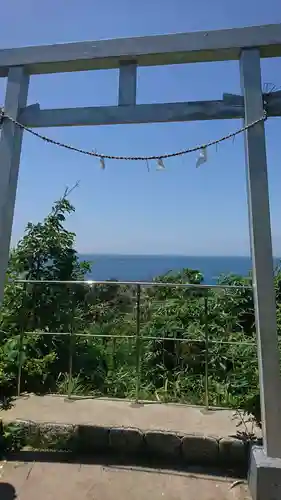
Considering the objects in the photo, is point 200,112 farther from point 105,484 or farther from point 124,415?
point 105,484

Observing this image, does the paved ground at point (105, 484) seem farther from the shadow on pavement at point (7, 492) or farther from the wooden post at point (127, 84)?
the wooden post at point (127, 84)

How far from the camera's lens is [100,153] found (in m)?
2.01

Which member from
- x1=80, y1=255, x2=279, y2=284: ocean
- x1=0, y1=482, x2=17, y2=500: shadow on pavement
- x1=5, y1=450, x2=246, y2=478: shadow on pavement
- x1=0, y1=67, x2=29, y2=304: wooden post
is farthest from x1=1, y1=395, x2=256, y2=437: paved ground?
x1=80, y1=255, x2=279, y2=284: ocean

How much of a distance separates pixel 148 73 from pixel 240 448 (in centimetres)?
216

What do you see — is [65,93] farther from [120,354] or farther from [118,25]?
[120,354]

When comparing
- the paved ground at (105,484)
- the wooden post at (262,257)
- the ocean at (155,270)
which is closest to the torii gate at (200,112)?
the wooden post at (262,257)

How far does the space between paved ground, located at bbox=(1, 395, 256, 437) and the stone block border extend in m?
0.05

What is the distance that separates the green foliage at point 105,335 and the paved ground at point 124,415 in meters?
0.17

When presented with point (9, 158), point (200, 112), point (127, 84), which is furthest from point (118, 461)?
point (127, 84)

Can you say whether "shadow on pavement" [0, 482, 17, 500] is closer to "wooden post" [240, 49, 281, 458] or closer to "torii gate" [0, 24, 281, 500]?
"torii gate" [0, 24, 281, 500]

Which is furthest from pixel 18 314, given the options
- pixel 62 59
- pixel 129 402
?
pixel 62 59

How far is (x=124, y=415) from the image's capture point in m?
2.31

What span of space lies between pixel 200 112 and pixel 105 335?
1.77 meters

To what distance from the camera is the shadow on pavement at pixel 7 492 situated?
1.73 metres
